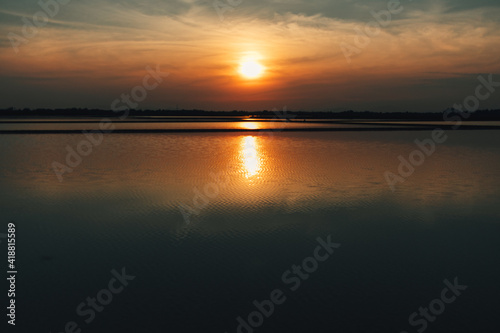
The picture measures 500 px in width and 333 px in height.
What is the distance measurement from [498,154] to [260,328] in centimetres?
2344

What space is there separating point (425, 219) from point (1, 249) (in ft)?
30.5

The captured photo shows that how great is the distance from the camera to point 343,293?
614 centimetres

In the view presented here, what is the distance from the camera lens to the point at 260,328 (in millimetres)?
5246

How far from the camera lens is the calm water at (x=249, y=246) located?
554 cm

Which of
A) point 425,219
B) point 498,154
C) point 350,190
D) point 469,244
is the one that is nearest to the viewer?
point 469,244

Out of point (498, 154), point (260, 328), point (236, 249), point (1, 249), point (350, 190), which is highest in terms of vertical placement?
point (498, 154)

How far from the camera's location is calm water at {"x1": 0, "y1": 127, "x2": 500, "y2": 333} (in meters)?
5.54

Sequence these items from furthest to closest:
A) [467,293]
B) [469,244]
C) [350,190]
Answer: [350,190] → [469,244] → [467,293]

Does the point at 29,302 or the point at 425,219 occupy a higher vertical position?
the point at 425,219

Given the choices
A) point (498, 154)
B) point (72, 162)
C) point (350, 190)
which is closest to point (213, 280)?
point (350, 190)

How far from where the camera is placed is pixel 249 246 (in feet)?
26.8

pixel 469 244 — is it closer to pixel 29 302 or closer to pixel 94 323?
pixel 94 323

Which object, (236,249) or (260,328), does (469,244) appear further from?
(260,328)

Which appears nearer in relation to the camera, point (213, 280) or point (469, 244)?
A: point (213, 280)
